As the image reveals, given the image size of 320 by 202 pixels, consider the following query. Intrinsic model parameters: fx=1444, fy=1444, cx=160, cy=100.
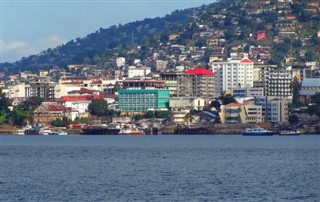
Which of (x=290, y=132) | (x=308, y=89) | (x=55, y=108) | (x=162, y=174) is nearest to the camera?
(x=162, y=174)

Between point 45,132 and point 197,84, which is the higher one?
point 197,84

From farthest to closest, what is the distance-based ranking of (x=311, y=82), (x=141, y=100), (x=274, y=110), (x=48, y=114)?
(x=311, y=82) < (x=141, y=100) < (x=48, y=114) < (x=274, y=110)

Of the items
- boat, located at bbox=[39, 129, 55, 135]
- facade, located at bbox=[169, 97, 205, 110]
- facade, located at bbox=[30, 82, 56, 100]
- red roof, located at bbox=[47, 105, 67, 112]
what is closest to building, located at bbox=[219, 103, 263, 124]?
facade, located at bbox=[169, 97, 205, 110]

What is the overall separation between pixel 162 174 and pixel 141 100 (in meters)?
79.8

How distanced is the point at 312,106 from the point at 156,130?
525 inches

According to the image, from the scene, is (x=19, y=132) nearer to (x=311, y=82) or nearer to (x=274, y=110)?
(x=274, y=110)

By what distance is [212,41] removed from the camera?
177 meters

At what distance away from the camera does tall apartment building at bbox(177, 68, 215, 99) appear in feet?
468

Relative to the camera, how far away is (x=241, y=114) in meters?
122

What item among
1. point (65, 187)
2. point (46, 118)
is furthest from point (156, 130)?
point (65, 187)

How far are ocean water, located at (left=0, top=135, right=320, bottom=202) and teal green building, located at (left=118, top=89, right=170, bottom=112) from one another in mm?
54614

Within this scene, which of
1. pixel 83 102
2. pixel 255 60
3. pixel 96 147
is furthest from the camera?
pixel 255 60

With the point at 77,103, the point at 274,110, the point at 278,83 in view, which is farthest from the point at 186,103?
the point at 77,103

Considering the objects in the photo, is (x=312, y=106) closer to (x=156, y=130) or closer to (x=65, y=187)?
(x=156, y=130)
